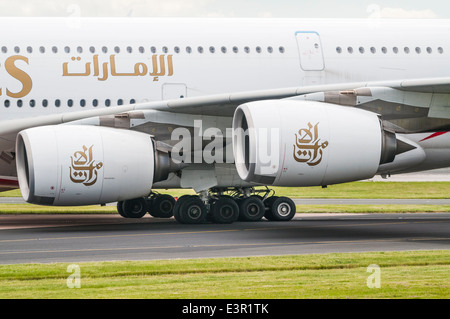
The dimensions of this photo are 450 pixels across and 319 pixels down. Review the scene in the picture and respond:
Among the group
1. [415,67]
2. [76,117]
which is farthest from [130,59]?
[415,67]

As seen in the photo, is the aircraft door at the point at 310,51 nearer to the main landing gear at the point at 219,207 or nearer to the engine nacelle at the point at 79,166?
the main landing gear at the point at 219,207

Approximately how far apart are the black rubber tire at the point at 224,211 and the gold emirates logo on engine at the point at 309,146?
174 inches

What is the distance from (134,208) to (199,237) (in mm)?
6410

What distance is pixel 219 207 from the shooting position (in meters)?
20.2

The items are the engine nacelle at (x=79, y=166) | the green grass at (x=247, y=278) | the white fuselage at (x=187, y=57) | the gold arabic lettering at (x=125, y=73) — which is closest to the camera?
the green grass at (x=247, y=278)

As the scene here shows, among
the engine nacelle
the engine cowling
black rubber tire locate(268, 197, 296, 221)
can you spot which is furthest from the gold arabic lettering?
black rubber tire locate(268, 197, 296, 221)

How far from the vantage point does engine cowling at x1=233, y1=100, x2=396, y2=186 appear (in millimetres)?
16188

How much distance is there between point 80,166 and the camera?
16875mm

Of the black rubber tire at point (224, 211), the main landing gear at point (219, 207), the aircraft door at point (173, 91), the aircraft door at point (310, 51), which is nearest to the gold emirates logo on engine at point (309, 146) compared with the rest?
the main landing gear at point (219, 207)

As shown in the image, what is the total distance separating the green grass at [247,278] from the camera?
10.0 metres

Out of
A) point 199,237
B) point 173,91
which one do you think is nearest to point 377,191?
point 173,91

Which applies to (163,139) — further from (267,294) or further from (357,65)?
(267,294)
